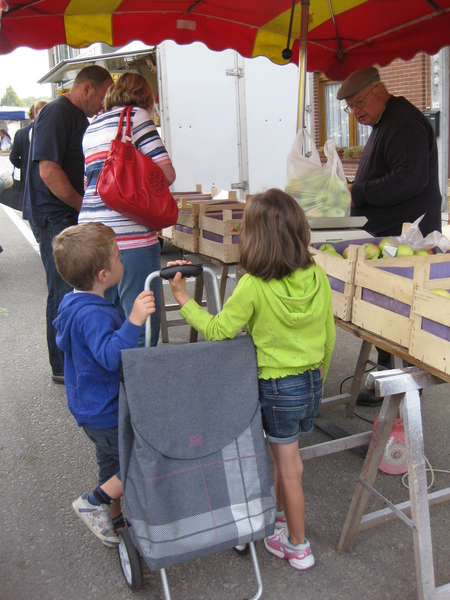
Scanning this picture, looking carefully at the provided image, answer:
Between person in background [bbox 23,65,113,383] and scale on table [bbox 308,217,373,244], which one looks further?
person in background [bbox 23,65,113,383]

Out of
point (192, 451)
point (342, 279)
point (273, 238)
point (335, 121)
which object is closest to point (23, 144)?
point (342, 279)

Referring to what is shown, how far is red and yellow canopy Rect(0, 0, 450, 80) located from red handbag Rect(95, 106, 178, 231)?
1.26 metres

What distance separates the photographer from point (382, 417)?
7.18 feet

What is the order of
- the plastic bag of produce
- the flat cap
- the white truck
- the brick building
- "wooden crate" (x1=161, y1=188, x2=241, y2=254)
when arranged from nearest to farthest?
the plastic bag of produce
the flat cap
"wooden crate" (x1=161, y1=188, x2=241, y2=254)
the white truck
the brick building

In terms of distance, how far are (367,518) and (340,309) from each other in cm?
88

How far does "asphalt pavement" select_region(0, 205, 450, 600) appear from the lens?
2.28 metres

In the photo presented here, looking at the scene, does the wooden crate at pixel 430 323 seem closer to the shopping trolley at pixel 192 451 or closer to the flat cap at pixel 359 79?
the shopping trolley at pixel 192 451

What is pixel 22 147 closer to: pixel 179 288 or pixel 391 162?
pixel 391 162

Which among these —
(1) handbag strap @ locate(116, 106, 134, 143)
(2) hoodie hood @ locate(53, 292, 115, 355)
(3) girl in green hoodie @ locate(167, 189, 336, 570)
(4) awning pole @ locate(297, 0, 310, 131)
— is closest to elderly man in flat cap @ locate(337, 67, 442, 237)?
(4) awning pole @ locate(297, 0, 310, 131)

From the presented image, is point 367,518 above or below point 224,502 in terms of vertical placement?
below

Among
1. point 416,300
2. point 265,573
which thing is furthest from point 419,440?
point 265,573

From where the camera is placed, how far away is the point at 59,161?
3639mm

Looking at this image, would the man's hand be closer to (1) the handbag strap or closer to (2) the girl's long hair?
(1) the handbag strap

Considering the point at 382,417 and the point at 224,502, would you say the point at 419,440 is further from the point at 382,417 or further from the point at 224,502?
the point at 224,502
